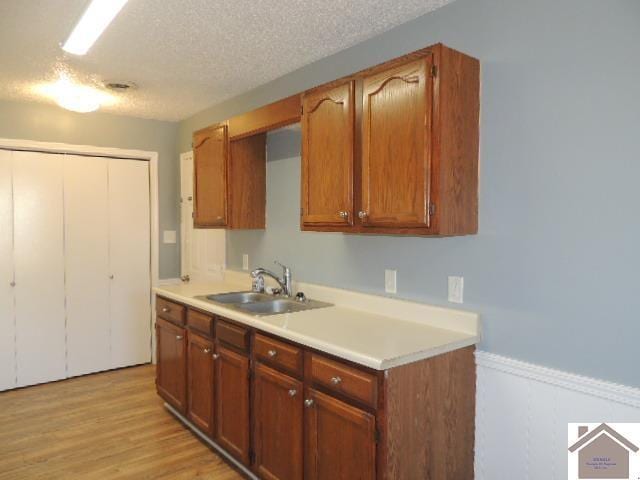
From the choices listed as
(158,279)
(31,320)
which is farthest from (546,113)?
(31,320)

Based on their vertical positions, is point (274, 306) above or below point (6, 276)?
below

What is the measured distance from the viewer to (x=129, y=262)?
445 cm

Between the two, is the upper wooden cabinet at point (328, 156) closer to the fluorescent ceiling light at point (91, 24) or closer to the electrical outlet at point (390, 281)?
the electrical outlet at point (390, 281)

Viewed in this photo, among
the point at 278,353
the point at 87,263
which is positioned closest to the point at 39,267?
the point at 87,263

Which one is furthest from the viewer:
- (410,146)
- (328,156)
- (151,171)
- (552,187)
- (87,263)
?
(151,171)

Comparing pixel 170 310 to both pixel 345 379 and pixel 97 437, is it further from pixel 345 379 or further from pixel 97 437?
pixel 345 379

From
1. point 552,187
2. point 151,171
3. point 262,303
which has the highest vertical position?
point 151,171

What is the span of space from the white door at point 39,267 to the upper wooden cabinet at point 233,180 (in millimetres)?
1528

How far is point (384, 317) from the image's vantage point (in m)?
2.42

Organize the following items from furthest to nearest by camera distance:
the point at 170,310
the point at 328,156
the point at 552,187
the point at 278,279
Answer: the point at 170,310, the point at 278,279, the point at 328,156, the point at 552,187

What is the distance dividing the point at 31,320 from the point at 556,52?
4.25 meters

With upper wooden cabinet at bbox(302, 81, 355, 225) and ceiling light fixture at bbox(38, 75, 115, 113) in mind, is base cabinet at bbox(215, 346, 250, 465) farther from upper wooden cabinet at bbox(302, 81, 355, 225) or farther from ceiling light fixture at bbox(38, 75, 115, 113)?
ceiling light fixture at bbox(38, 75, 115, 113)

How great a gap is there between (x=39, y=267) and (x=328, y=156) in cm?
302

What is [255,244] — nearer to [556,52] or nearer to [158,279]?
[158,279]
